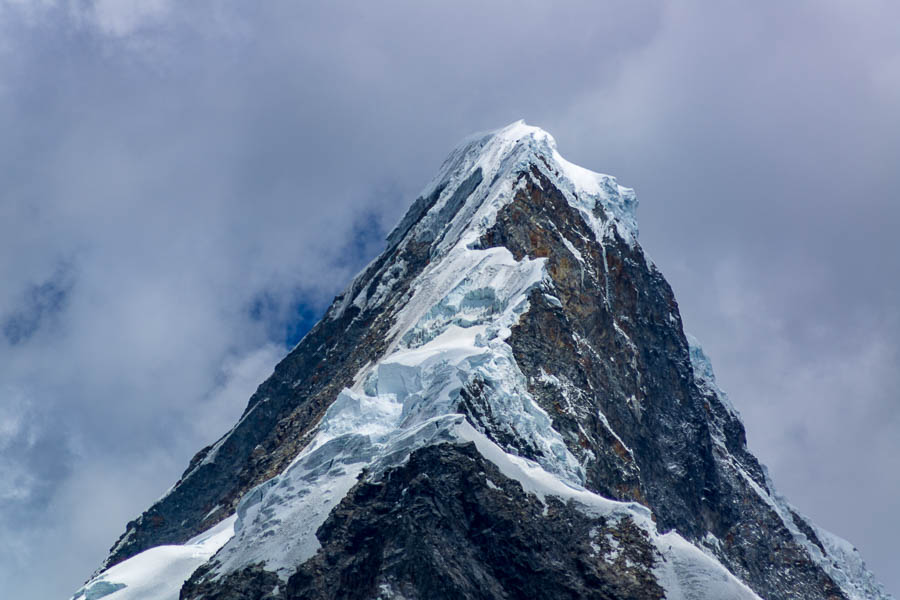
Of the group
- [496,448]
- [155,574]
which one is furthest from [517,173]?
[155,574]

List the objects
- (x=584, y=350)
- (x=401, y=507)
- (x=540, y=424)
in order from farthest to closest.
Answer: (x=584, y=350) < (x=540, y=424) < (x=401, y=507)

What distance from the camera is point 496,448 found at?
11838 cm

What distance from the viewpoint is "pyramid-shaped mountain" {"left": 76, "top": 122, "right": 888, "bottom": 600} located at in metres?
111

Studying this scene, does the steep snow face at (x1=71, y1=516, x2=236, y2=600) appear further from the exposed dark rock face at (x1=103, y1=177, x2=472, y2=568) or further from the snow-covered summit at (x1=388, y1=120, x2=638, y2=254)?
the snow-covered summit at (x1=388, y1=120, x2=638, y2=254)

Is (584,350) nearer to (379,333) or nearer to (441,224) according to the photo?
(379,333)

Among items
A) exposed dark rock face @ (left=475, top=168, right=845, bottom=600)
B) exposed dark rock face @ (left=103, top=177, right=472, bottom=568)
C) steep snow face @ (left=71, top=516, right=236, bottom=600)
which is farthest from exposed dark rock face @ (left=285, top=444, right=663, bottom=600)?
exposed dark rock face @ (left=103, top=177, right=472, bottom=568)

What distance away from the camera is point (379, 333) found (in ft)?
531

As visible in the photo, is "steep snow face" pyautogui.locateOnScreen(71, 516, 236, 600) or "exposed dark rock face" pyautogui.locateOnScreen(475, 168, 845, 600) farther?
"exposed dark rock face" pyautogui.locateOnScreen(475, 168, 845, 600)

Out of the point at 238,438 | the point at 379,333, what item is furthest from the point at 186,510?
the point at 379,333

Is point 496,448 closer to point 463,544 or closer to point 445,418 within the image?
→ point 445,418

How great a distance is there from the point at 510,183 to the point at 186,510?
147 ft

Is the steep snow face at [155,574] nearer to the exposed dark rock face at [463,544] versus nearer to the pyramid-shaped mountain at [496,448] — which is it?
the pyramid-shaped mountain at [496,448]

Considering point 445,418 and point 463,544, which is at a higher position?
point 445,418

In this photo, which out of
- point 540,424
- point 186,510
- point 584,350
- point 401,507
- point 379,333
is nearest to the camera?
point 401,507
